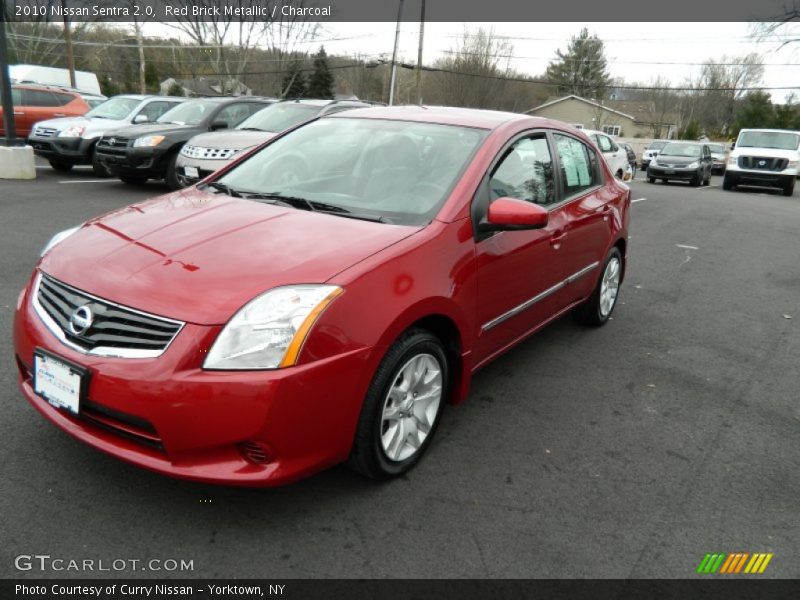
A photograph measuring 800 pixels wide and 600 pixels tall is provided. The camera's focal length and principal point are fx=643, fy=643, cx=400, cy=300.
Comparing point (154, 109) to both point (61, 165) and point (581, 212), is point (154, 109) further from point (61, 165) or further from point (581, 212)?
point (581, 212)

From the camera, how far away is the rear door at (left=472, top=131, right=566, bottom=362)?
326cm

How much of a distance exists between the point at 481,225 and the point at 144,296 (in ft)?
5.27

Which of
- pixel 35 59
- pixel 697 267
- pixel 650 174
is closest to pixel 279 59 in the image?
pixel 35 59

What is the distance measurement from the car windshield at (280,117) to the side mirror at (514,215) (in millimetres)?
7321

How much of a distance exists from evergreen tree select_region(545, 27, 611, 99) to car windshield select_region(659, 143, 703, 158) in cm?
5353

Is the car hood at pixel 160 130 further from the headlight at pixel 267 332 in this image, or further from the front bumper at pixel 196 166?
the headlight at pixel 267 332

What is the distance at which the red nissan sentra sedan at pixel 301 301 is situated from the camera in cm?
226

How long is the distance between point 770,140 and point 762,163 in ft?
4.62

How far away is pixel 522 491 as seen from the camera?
2885 millimetres

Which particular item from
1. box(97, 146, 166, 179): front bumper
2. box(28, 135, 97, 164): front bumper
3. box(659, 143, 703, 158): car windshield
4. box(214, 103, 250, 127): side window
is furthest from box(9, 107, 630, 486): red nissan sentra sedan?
box(659, 143, 703, 158): car windshield

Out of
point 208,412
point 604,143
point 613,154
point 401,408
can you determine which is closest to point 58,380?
point 208,412
